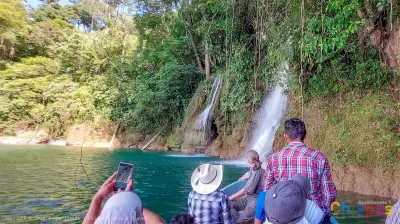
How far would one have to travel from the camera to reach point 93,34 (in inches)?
1203

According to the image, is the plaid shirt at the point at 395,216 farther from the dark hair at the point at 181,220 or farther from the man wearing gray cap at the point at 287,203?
the dark hair at the point at 181,220

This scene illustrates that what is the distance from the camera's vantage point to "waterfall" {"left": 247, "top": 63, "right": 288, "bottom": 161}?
13.0 metres

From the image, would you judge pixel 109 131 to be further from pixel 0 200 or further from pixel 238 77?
pixel 0 200

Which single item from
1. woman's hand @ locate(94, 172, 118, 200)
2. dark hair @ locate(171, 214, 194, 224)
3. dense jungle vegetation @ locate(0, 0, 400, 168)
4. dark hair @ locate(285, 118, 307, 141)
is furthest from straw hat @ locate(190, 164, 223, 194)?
dense jungle vegetation @ locate(0, 0, 400, 168)

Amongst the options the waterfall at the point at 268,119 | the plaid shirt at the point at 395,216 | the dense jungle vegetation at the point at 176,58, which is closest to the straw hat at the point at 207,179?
the plaid shirt at the point at 395,216

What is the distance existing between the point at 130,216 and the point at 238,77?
14345 mm

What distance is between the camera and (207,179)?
2852 mm

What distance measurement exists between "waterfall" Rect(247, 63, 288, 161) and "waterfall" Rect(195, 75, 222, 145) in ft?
10.6

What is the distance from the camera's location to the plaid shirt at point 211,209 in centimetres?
275

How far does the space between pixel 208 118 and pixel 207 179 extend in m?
14.6

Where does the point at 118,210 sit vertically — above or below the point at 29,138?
above

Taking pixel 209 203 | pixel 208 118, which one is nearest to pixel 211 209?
pixel 209 203

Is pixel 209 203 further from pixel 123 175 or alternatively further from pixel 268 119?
pixel 268 119

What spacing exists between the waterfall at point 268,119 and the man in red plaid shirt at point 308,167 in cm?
986
